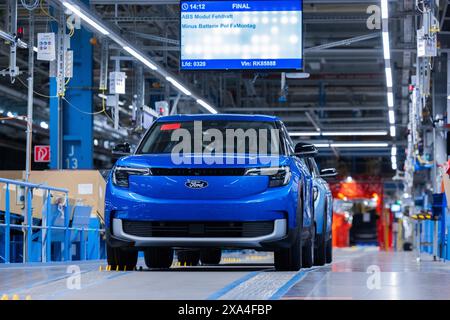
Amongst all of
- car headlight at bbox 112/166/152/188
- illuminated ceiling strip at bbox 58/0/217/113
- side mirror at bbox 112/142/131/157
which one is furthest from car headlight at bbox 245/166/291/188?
illuminated ceiling strip at bbox 58/0/217/113

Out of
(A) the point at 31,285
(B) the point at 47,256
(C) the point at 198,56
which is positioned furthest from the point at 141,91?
(A) the point at 31,285

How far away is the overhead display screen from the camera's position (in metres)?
18.3

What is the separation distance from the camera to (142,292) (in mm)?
6688

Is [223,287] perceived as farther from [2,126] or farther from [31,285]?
[2,126]

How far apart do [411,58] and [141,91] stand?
22.5 feet

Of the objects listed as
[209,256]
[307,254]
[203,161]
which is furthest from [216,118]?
[209,256]

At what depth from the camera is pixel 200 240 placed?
9.13 metres

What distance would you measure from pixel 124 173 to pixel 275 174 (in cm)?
145

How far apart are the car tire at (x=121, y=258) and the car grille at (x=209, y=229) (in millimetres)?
617

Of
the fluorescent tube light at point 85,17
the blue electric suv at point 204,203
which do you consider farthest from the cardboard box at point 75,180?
the blue electric suv at point 204,203

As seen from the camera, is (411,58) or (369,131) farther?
(369,131)

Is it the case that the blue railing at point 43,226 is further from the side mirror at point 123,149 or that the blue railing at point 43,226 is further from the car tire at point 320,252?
the car tire at point 320,252

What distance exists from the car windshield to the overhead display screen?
788 cm

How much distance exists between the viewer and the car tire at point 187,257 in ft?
46.2
